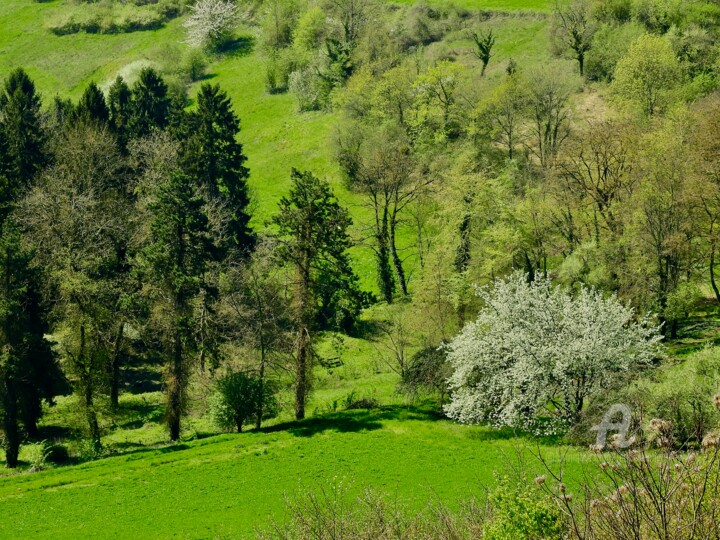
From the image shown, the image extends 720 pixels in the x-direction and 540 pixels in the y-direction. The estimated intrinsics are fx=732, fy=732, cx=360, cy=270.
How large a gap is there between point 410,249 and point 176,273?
3089 cm

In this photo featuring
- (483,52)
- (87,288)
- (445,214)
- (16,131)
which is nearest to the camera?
(87,288)

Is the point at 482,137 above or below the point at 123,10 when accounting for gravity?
below

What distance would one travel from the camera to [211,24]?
121125 millimetres

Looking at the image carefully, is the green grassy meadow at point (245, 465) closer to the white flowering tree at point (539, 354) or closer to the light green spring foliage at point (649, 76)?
the white flowering tree at point (539, 354)

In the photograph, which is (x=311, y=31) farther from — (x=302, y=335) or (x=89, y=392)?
(x=89, y=392)

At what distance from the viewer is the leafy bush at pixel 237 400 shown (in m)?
42.1

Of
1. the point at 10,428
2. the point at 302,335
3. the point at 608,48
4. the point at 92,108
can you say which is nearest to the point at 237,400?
the point at 302,335

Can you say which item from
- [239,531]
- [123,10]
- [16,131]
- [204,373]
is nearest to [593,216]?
[204,373]

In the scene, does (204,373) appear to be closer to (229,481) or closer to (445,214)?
(229,481)

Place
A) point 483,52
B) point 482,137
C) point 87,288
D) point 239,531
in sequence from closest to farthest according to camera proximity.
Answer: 1. point 239,531
2. point 87,288
3. point 482,137
4. point 483,52

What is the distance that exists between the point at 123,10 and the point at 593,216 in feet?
369

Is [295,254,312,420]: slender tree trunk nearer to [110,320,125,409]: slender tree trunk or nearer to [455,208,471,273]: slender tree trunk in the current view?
[455,208,471,273]: slender tree trunk

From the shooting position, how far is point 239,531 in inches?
1136

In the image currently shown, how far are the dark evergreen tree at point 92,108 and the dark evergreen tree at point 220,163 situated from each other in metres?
9.15
